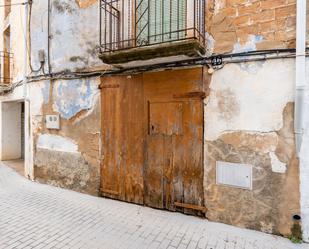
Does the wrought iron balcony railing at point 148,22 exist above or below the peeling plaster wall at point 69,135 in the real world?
above

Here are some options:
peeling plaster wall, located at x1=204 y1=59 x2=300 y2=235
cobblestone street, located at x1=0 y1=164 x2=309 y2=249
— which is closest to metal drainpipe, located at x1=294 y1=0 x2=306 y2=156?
peeling plaster wall, located at x1=204 y1=59 x2=300 y2=235

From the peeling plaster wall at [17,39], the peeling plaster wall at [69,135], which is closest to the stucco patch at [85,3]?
the peeling plaster wall at [69,135]

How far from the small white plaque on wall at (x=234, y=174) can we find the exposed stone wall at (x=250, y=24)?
184cm

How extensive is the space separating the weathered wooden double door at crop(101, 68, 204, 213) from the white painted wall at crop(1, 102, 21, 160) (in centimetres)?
635

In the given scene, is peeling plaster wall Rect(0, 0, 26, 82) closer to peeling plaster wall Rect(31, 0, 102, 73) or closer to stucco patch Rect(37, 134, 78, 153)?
peeling plaster wall Rect(31, 0, 102, 73)

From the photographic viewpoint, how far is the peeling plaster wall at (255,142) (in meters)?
3.32

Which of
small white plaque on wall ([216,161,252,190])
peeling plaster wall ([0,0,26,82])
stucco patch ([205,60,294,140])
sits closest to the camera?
stucco patch ([205,60,294,140])

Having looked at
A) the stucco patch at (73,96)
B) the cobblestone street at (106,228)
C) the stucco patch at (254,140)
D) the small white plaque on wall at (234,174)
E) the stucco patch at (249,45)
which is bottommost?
the cobblestone street at (106,228)

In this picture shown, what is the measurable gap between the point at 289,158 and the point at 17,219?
14.9ft

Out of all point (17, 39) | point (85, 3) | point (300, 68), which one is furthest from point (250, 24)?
point (17, 39)

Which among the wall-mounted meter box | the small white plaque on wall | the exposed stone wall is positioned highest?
the exposed stone wall

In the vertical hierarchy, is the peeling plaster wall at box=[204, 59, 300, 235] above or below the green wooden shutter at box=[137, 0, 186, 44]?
below

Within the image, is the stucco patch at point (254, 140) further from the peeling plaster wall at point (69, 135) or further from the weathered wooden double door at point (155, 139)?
the peeling plaster wall at point (69, 135)

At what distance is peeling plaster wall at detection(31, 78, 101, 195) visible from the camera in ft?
17.0
